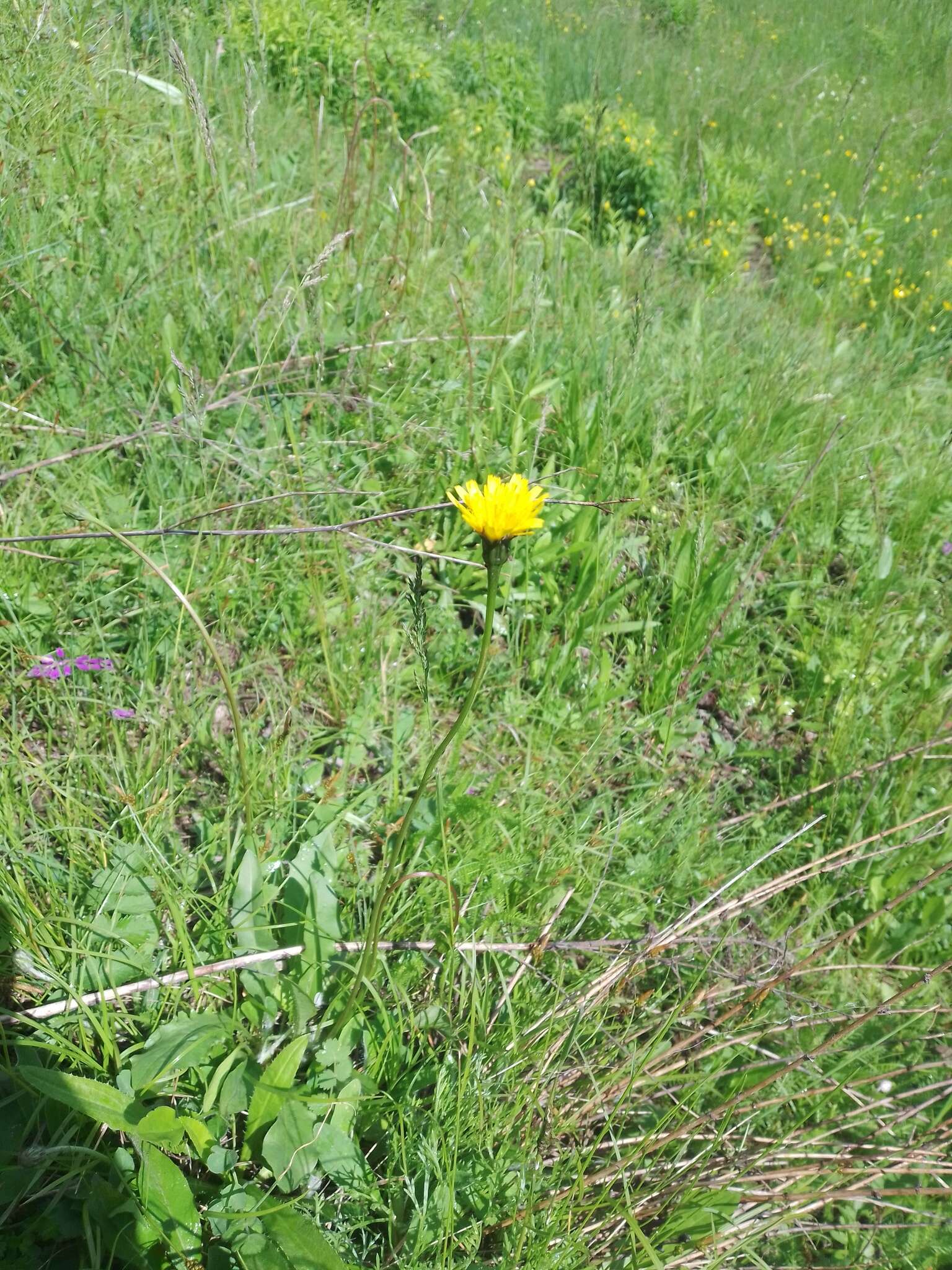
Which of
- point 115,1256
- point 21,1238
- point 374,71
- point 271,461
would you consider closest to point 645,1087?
point 115,1256

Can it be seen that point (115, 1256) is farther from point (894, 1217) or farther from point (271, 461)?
point (271, 461)

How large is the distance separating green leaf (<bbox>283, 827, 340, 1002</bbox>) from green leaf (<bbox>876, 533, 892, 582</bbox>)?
5.92 feet

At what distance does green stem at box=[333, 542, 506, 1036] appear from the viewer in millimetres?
836

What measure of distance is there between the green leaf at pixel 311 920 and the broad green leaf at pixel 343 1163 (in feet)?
0.60

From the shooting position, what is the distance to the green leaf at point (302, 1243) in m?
1.00

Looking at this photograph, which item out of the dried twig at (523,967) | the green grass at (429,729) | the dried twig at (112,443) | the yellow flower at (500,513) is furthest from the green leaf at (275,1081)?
the dried twig at (112,443)

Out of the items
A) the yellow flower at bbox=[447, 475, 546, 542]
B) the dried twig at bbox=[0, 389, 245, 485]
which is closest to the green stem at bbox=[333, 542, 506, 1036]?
the yellow flower at bbox=[447, 475, 546, 542]

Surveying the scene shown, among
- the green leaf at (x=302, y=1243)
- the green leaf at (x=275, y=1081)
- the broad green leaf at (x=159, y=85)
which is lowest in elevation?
the green leaf at (x=302, y=1243)

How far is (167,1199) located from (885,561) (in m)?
2.21

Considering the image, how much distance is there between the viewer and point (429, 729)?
1.34 metres

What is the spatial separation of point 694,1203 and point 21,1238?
0.87 metres

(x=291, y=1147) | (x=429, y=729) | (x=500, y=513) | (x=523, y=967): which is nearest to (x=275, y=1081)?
(x=291, y=1147)

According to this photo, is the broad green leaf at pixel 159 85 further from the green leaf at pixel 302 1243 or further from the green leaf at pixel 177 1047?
the green leaf at pixel 302 1243

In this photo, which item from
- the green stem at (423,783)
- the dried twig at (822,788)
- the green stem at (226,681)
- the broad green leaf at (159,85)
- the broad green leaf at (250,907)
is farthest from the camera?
the broad green leaf at (159,85)
